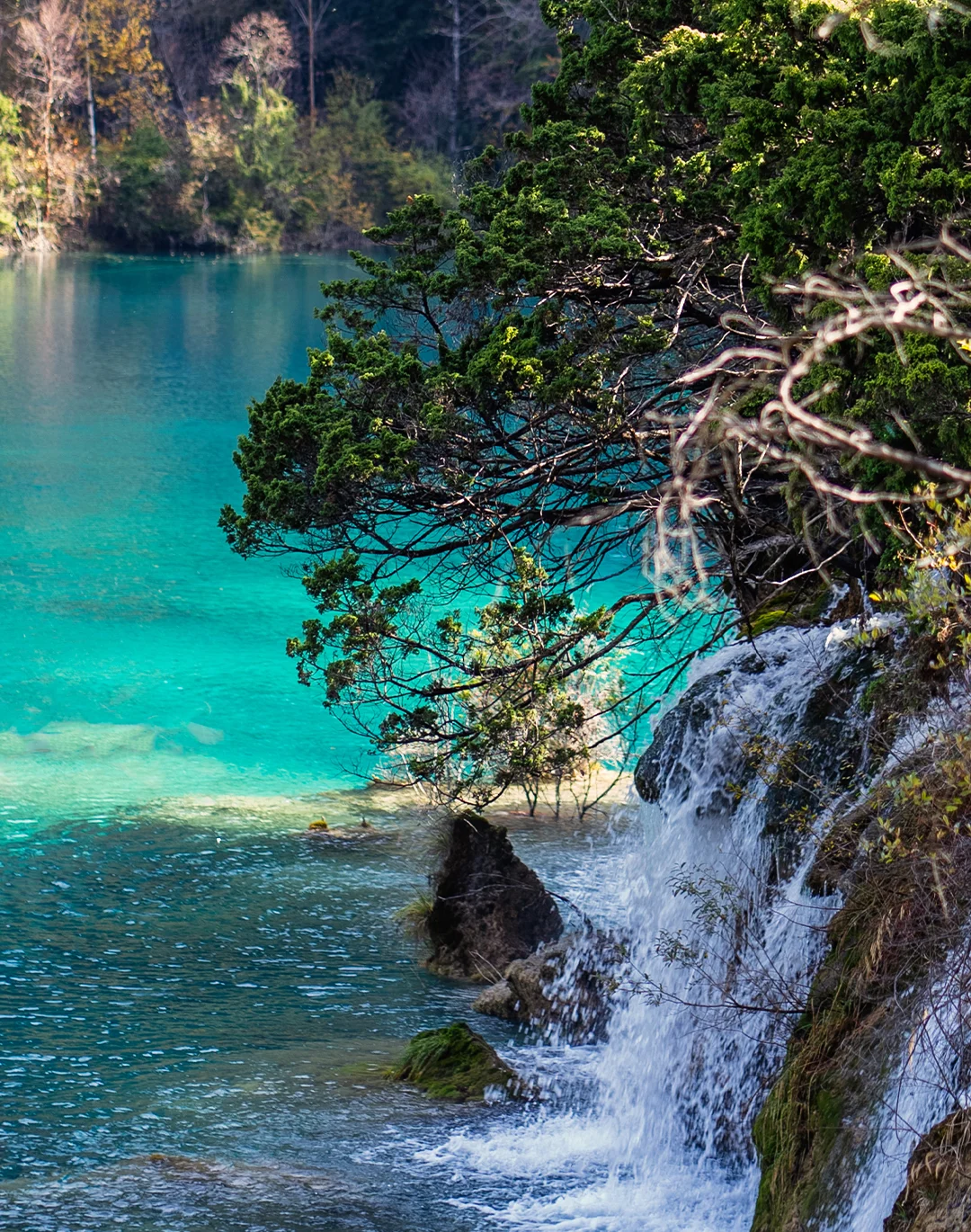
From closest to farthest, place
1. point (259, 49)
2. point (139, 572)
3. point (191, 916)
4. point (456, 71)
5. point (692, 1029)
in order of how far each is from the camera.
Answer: point (692, 1029), point (191, 916), point (139, 572), point (259, 49), point (456, 71)

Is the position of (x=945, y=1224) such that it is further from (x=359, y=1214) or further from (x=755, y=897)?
(x=359, y=1214)

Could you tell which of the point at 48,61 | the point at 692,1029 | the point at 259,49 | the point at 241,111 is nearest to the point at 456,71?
the point at 259,49

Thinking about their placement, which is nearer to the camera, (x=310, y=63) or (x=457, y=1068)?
(x=457, y=1068)

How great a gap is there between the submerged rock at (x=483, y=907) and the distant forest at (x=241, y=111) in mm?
43962

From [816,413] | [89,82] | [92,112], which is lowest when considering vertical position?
[816,413]

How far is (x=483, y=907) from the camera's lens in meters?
9.75

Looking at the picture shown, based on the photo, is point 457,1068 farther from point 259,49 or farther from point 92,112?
point 259,49

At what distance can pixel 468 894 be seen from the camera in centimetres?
973

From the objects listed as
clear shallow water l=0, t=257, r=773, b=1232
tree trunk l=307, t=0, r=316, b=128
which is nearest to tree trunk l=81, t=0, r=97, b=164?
tree trunk l=307, t=0, r=316, b=128

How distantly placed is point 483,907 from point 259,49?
171 feet

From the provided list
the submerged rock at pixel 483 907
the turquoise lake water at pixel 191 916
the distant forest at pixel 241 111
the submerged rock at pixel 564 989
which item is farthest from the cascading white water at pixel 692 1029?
the distant forest at pixel 241 111

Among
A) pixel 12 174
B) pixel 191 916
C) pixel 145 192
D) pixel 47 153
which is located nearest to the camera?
pixel 191 916

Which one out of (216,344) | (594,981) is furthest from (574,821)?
(216,344)

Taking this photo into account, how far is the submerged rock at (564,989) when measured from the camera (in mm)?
8484
